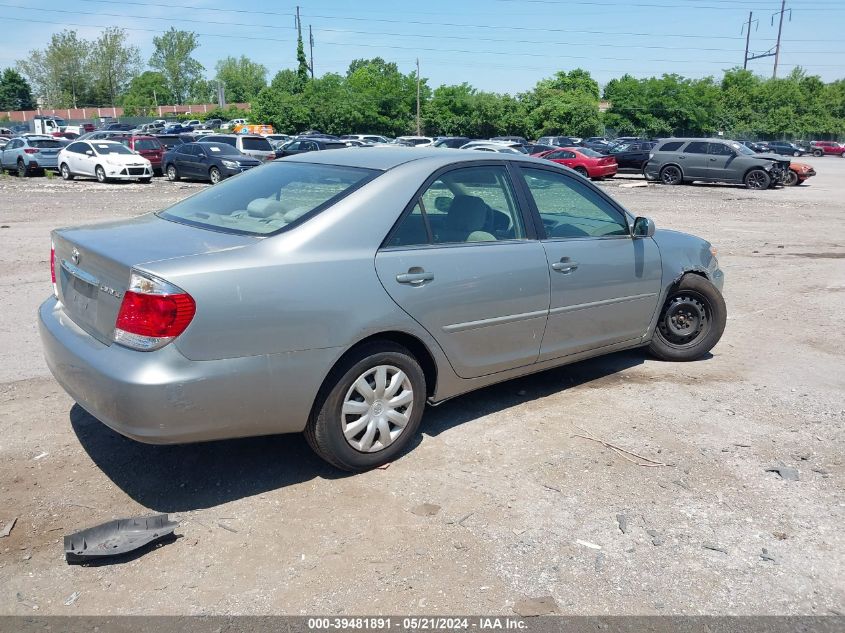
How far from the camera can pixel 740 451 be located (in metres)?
4.54

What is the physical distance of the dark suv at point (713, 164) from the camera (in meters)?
27.0

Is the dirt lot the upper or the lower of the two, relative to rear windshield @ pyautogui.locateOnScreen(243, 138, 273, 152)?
lower

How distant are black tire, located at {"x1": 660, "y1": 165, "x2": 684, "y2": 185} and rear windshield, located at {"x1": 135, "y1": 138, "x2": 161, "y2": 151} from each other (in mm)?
20017

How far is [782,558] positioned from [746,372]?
2.89 m

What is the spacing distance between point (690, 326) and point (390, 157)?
3.07 meters

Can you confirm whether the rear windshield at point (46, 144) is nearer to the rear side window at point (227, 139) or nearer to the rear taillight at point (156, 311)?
the rear side window at point (227, 139)

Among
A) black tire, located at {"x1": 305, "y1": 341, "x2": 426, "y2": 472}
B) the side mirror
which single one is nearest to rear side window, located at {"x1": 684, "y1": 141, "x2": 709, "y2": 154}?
the side mirror

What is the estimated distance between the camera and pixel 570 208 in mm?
5340

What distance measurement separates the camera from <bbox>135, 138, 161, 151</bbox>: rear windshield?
30.2 m

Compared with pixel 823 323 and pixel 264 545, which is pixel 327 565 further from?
pixel 823 323

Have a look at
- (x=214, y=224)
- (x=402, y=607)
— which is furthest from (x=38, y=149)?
(x=402, y=607)

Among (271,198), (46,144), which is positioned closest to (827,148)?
(46,144)

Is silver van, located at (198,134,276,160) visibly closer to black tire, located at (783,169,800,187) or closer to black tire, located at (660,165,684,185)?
black tire, located at (660,165,684,185)

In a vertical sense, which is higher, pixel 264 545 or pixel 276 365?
pixel 276 365
